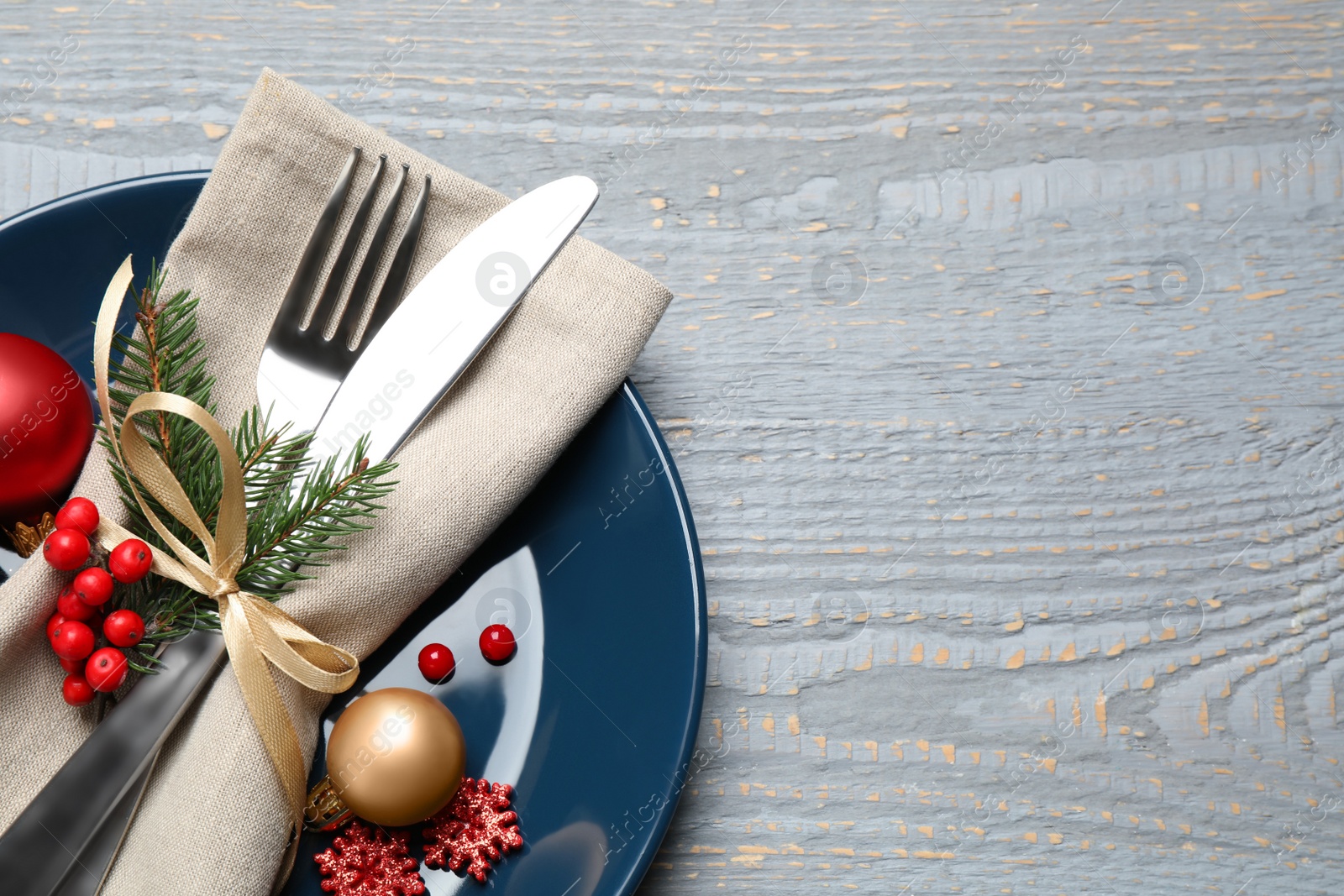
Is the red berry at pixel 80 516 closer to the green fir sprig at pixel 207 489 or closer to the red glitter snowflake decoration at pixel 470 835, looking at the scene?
the green fir sprig at pixel 207 489

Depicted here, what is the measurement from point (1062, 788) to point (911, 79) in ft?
1.60

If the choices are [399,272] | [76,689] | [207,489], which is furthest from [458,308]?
[76,689]

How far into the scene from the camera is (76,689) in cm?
40

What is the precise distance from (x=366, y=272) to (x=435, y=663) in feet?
0.69

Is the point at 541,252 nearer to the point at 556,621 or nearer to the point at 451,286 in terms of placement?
the point at 451,286

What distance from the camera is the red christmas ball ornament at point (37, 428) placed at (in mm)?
398

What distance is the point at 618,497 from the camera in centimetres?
47

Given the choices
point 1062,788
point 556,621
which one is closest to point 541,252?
point 556,621

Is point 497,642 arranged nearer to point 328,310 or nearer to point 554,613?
point 554,613

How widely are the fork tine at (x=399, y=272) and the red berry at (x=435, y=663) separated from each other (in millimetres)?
168

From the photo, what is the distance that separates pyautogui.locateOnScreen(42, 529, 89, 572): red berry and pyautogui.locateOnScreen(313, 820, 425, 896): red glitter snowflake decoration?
186 millimetres

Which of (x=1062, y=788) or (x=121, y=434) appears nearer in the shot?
(x=121, y=434)

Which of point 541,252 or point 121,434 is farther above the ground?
point 541,252

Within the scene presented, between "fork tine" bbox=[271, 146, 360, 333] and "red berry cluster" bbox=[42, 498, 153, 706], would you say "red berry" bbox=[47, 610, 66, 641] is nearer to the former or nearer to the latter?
"red berry cluster" bbox=[42, 498, 153, 706]
